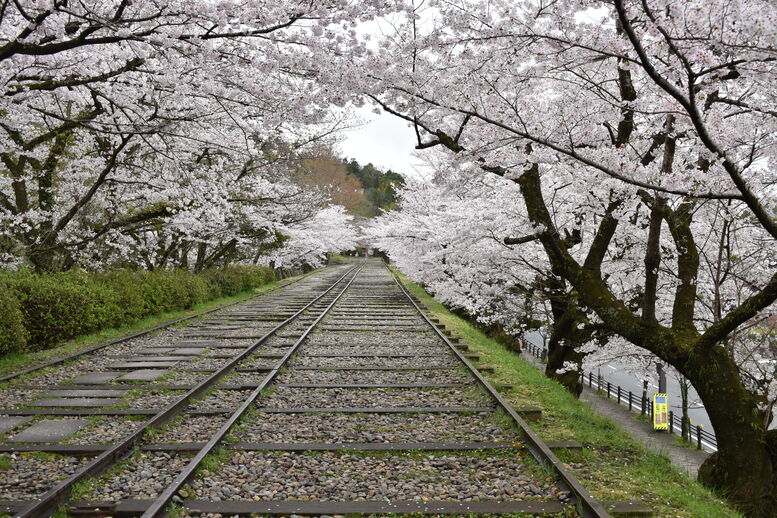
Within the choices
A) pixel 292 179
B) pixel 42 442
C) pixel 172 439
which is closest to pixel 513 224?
pixel 172 439

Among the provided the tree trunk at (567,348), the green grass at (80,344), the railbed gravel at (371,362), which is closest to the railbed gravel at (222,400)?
the railbed gravel at (371,362)

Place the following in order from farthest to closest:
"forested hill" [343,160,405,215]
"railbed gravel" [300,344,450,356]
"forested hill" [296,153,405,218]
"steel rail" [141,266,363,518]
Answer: "forested hill" [343,160,405,215], "forested hill" [296,153,405,218], "railbed gravel" [300,344,450,356], "steel rail" [141,266,363,518]

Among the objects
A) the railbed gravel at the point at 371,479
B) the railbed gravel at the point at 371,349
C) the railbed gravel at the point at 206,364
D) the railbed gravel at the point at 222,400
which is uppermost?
the railbed gravel at the point at 371,349

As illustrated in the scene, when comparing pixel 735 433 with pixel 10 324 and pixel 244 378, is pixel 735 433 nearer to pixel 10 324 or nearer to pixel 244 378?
pixel 244 378

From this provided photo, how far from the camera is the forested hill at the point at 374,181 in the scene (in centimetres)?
9300

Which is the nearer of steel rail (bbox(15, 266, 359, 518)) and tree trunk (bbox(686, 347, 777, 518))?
steel rail (bbox(15, 266, 359, 518))

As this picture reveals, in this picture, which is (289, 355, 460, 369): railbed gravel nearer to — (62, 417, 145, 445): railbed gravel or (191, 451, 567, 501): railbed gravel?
(62, 417, 145, 445): railbed gravel

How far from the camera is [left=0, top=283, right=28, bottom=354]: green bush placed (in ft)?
29.2

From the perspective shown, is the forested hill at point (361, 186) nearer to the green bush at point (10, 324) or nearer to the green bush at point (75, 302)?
the green bush at point (75, 302)

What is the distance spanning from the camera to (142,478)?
4.51 m

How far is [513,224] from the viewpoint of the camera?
1266 centimetres

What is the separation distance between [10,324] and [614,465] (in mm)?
9323

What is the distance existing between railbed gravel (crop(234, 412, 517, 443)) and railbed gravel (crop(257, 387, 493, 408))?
42cm

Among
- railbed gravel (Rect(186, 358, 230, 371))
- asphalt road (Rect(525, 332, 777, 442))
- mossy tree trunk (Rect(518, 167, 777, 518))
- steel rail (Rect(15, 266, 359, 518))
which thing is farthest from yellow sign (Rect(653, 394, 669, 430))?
steel rail (Rect(15, 266, 359, 518))
